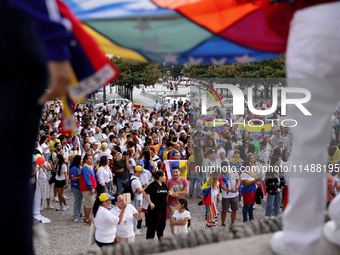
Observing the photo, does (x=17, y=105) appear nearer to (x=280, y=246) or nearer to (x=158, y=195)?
(x=280, y=246)

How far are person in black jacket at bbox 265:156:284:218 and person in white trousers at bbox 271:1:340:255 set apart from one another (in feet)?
23.8

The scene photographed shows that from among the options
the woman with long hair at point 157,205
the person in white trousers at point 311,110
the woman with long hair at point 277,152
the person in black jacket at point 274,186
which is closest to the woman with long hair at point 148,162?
the woman with long hair at point 157,205

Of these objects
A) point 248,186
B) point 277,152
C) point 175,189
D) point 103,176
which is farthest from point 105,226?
point 277,152

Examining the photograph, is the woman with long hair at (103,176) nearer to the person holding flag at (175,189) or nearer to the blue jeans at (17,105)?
the person holding flag at (175,189)

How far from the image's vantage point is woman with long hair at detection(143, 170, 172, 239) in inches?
301

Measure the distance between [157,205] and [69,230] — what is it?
2.36 meters

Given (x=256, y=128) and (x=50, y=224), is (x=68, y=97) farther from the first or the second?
(x=50, y=224)

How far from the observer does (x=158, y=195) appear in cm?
774

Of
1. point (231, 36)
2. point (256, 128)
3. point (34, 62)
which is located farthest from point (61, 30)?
point (256, 128)

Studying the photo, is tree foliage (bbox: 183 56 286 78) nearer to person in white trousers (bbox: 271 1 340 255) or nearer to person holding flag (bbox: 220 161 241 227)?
person holding flag (bbox: 220 161 241 227)

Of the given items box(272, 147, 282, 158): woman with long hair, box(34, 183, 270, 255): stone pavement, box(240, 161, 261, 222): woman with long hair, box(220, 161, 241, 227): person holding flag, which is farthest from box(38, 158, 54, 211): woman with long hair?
box(272, 147, 282, 158): woman with long hair

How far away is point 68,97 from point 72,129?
0.42 feet

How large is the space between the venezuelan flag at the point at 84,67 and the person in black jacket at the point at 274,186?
782 cm

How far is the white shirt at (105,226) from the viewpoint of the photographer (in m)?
6.52
